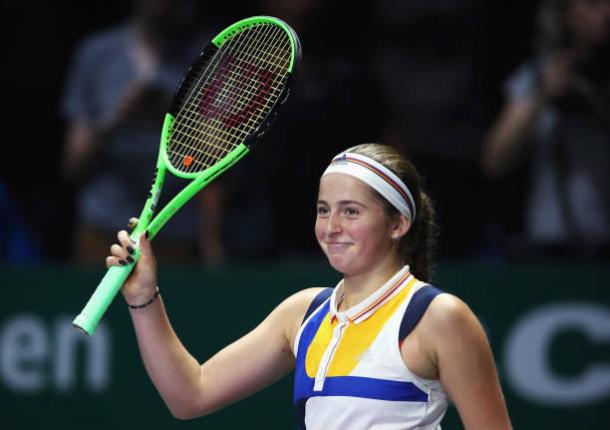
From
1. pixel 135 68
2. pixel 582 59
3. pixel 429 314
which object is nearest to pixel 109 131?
pixel 135 68

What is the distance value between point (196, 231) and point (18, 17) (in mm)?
1905

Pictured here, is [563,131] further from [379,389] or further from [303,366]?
[379,389]

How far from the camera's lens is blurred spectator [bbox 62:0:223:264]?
6.69 meters

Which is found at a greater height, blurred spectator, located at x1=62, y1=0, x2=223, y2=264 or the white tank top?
blurred spectator, located at x1=62, y1=0, x2=223, y2=264

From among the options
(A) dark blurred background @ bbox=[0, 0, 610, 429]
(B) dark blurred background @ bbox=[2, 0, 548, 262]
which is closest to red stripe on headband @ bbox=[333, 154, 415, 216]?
(A) dark blurred background @ bbox=[0, 0, 610, 429]

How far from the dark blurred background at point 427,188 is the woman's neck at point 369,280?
277cm

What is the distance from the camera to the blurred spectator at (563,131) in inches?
243

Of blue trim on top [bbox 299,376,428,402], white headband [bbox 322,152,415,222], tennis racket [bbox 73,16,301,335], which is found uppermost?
tennis racket [bbox 73,16,301,335]

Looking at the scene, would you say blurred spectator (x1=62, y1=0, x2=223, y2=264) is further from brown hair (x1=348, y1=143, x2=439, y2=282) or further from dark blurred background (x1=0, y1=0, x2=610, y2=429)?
brown hair (x1=348, y1=143, x2=439, y2=282)

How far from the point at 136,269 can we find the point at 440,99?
4.13m

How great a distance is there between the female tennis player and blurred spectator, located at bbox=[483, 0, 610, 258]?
2984mm

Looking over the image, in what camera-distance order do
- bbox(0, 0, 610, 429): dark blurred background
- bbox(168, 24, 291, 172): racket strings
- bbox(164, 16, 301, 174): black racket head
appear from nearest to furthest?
bbox(164, 16, 301, 174): black racket head < bbox(168, 24, 291, 172): racket strings < bbox(0, 0, 610, 429): dark blurred background

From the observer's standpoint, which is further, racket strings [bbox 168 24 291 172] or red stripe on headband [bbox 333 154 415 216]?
racket strings [bbox 168 24 291 172]

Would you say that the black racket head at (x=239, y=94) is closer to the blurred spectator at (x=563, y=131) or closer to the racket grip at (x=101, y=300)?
the racket grip at (x=101, y=300)
